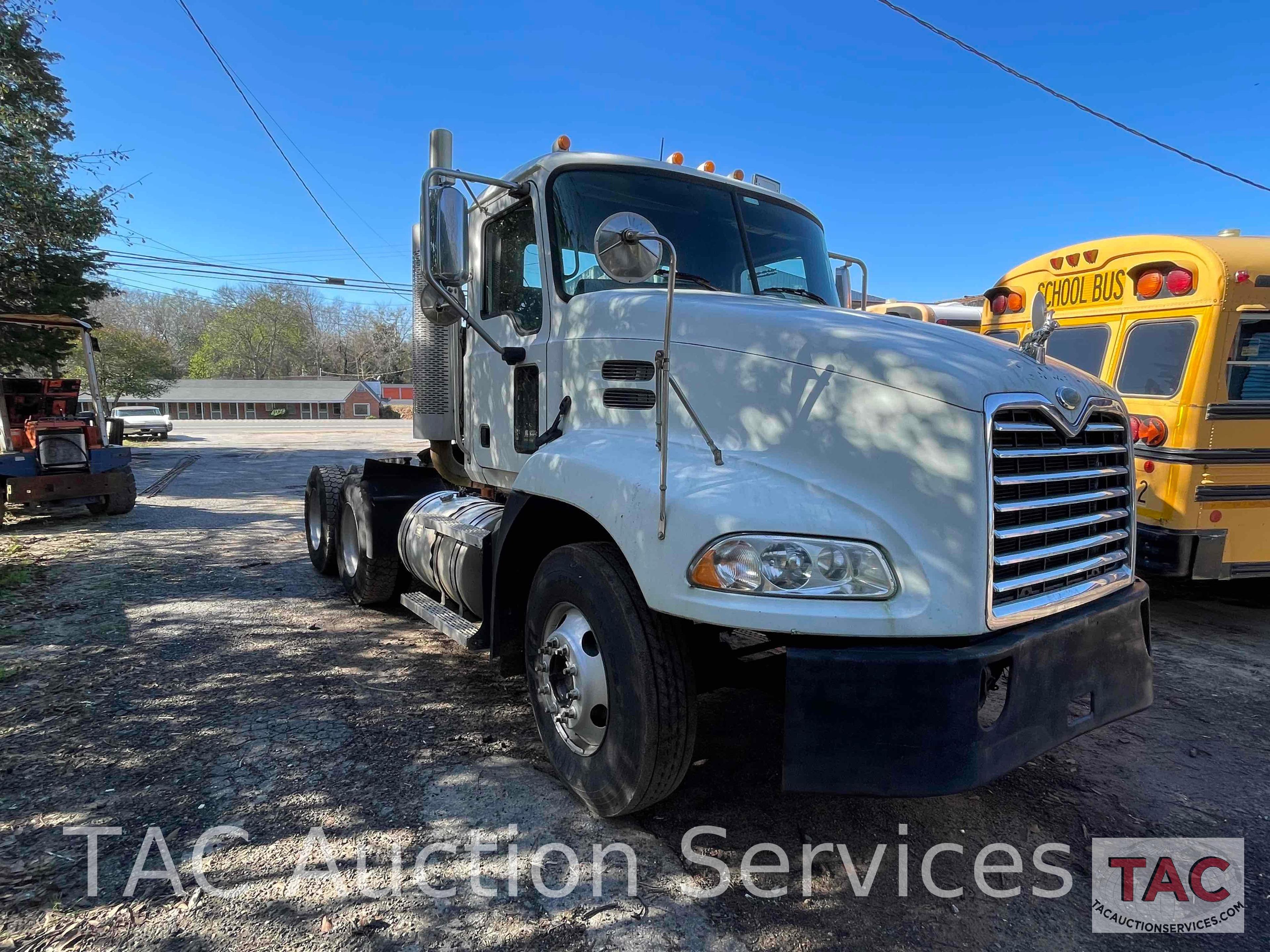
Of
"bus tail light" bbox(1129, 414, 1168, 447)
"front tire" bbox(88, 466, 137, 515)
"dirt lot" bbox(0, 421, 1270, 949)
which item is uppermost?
"bus tail light" bbox(1129, 414, 1168, 447)

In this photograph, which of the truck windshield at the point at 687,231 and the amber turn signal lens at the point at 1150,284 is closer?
the truck windshield at the point at 687,231

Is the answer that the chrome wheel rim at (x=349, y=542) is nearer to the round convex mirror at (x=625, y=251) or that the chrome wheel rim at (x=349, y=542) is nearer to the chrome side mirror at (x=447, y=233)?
the chrome side mirror at (x=447, y=233)

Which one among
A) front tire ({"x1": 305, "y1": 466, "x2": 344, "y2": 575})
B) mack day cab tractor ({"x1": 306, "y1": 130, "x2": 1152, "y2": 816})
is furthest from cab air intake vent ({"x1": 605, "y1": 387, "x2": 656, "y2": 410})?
front tire ({"x1": 305, "y1": 466, "x2": 344, "y2": 575})

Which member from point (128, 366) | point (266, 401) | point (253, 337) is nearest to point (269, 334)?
point (253, 337)

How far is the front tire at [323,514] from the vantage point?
6449 mm

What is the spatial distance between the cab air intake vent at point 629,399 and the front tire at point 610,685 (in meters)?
0.60

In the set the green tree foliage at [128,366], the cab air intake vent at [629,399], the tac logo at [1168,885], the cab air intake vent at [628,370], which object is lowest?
the tac logo at [1168,885]

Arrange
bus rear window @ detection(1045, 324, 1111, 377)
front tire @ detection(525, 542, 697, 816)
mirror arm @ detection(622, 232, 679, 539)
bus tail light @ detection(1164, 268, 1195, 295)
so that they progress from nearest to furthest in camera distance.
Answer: mirror arm @ detection(622, 232, 679, 539)
front tire @ detection(525, 542, 697, 816)
bus tail light @ detection(1164, 268, 1195, 295)
bus rear window @ detection(1045, 324, 1111, 377)

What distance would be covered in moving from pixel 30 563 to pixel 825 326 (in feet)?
27.2

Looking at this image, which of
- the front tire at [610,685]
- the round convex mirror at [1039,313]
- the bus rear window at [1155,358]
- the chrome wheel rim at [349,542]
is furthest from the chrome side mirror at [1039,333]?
the chrome wheel rim at [349,542]

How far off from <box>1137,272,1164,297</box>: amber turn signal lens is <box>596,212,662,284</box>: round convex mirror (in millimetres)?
5067

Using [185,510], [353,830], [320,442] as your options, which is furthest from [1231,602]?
[320,442]

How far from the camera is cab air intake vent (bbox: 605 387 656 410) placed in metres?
3.01

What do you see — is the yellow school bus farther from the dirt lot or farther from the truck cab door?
the truck cab door
